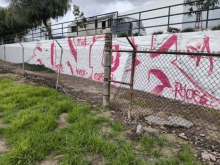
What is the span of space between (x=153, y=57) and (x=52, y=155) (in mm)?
4168

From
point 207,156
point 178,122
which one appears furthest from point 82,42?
point 207,156

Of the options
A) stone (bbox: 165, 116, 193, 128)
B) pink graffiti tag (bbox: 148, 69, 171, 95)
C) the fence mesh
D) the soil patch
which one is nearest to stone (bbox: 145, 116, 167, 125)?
the fence mesh

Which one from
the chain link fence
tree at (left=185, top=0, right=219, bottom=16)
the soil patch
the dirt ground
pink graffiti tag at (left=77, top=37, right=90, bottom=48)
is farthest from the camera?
pink graffiti tag at (left=77, top=37, right=90, bottom=48)

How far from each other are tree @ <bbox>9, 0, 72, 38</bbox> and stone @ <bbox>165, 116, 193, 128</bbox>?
1562cm

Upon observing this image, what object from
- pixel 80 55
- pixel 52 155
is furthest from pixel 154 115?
pixel 80 55

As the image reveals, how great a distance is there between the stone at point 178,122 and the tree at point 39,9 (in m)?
15.6

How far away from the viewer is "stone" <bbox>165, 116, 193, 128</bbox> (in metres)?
2.89

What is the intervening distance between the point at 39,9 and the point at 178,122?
16.6m

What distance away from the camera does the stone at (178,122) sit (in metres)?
2.89

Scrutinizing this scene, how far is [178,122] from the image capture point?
3006 millimetres

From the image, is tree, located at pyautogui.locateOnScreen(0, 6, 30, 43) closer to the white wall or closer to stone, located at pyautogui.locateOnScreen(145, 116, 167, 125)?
the white wall

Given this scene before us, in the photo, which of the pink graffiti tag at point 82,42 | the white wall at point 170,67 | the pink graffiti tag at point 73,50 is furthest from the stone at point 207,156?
the pink graffiti tag at point 73,50

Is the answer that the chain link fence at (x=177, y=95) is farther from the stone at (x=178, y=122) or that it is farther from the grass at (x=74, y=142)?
the grass at (x=74, y=142)

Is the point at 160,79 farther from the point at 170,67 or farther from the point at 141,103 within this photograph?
the point at 141,103
